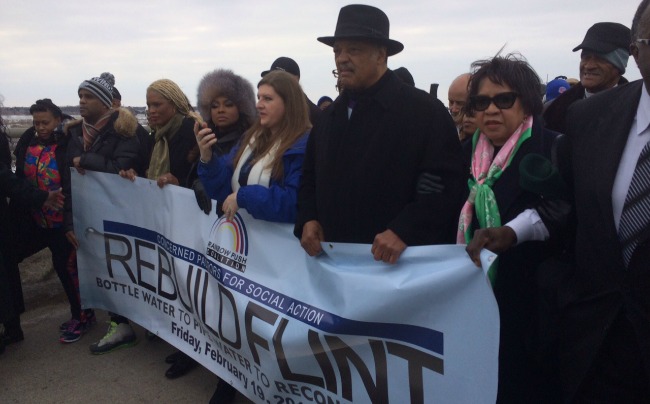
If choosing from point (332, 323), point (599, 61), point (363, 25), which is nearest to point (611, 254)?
point (332, 323)

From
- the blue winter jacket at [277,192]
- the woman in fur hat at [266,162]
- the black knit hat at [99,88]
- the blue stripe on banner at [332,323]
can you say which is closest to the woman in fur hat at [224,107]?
the woman in fur hat at [266,162]

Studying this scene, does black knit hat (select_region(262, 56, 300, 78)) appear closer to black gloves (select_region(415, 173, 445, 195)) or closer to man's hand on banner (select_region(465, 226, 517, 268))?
black gloves (select_region(415, 173, 445, 195))

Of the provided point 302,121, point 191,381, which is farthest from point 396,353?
point 191,381

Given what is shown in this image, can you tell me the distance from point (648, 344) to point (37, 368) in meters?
3.91

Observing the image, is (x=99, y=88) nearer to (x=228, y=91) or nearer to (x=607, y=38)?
(x=228, y=91)

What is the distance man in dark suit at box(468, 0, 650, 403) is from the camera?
1.63m

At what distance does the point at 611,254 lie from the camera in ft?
5.58

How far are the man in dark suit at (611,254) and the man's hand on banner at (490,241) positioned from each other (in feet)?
0.79

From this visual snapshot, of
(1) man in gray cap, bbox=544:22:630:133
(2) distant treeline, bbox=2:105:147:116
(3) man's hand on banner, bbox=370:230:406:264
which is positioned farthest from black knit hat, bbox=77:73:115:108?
(1) man in gray cap, bbox=544:22:630:133

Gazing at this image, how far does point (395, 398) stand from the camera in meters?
2.27

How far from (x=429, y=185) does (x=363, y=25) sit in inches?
31.9

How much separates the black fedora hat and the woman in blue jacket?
659mm

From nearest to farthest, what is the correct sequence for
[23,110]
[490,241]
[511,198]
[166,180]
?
1. [490,241]
2. [511,198]
3. [166,180]
4. [23,110]

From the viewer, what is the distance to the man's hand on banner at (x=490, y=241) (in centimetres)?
200
